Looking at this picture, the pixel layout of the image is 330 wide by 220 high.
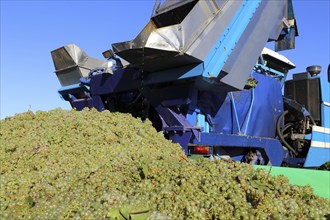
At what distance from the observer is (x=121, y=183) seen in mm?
2195

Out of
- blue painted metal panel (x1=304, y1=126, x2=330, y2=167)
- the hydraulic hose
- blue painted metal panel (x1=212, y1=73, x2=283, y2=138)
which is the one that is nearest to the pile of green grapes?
blue painted metal panel (x1=212, y1=73, x2=283, y2=138)

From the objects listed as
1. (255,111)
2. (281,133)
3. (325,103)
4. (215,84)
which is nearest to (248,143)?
(255,111)

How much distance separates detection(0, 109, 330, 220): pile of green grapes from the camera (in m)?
1.77

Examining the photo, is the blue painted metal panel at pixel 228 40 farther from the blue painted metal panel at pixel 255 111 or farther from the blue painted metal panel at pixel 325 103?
the blue painted metal panel at pixel 325 103

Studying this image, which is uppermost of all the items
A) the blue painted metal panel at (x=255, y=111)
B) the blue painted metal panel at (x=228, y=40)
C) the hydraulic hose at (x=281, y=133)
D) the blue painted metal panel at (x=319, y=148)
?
the blue painted metal panel at (x=228, y=40)

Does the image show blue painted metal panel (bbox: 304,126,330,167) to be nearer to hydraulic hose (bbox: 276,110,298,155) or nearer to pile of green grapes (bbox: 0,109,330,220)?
hydraulic hose (bbox: 276,110,298,155)

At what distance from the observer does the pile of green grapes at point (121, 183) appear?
177 cm

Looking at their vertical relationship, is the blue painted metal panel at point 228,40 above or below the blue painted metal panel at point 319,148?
above

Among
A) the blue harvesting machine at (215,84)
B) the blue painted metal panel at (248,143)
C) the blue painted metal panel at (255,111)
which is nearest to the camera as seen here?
the blue harvesting machine at (215,84)

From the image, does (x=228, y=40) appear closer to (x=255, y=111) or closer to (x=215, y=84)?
(x=215, y=84)

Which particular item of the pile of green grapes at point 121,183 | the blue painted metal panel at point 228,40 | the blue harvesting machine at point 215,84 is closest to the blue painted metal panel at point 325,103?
the blue harvesting machine at point 215,84

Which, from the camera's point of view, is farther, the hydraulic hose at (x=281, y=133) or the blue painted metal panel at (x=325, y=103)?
the blue painted metal panel at (x=325, y=103)

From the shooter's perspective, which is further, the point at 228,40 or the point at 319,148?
the point at 319,148

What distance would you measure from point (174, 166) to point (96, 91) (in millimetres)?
2752
